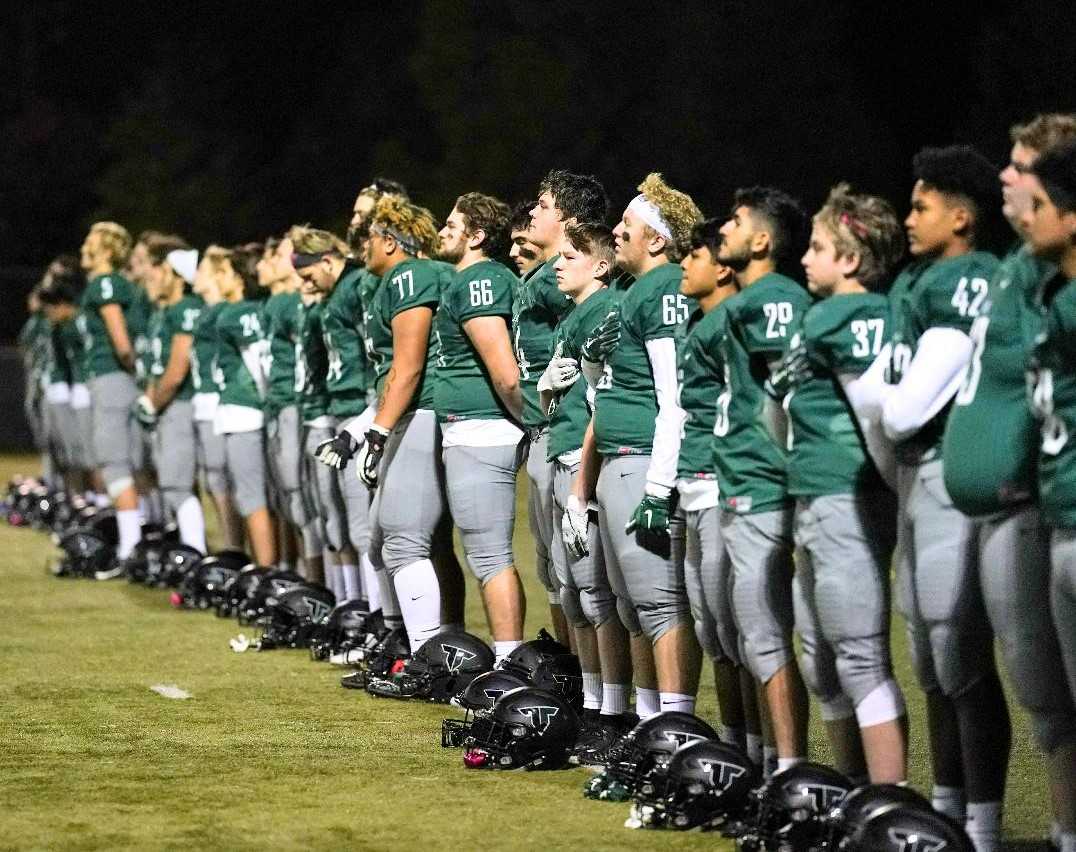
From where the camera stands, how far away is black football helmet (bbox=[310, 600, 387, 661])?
8852mm

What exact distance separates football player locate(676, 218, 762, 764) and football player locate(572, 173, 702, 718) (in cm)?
14

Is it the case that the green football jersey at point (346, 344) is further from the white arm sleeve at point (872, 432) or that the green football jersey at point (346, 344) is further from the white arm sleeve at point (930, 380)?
the white arm sleeve at point (930, 380)

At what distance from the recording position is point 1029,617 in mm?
4656

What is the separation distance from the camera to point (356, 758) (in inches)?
267

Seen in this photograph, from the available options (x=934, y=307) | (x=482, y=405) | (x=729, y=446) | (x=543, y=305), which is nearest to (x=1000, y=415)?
(x=934, y=307)

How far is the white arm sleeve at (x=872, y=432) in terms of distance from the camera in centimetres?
509

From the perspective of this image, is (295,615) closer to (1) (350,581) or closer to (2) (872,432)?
(1) (350,581)

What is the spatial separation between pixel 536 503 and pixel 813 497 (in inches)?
91.9

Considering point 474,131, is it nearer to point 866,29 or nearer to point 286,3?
point 866,29

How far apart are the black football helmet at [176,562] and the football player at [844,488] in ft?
21.5

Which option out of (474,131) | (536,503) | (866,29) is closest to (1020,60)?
(866,29)

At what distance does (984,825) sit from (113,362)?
883 cm

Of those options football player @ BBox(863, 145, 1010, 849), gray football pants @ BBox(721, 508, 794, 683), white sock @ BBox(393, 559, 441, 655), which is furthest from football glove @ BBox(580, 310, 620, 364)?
white sock @ BBox(393, 559, 441, 655)

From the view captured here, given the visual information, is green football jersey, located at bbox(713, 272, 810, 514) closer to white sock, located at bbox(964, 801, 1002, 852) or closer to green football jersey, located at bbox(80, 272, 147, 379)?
white sock, located at bbox(964, 801, 1002, 852)
